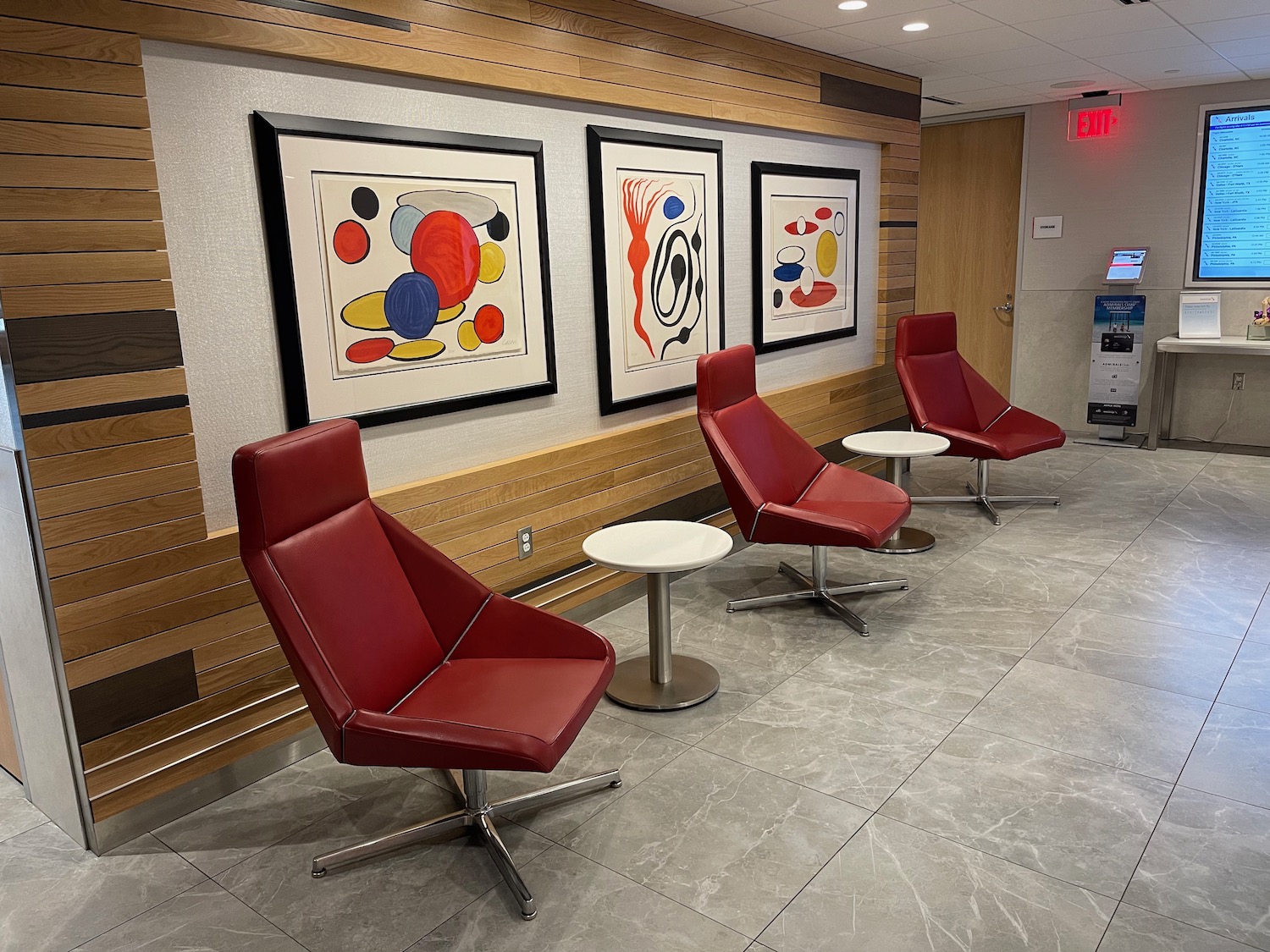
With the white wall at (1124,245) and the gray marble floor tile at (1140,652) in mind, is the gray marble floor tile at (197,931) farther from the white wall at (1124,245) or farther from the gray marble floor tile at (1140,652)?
the white wall at (1124,245)

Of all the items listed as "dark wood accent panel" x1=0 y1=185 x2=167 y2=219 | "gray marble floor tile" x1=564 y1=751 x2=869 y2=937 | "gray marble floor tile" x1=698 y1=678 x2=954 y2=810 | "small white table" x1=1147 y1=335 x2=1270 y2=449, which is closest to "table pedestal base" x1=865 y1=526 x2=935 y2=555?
"gray marble floor tile" x1=698 y1=678 x2=954 y2=810

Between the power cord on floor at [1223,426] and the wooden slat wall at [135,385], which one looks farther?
the power cord on floor at [1223,426]

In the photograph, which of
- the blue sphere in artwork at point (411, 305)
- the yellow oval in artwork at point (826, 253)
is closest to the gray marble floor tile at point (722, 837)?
the blue sphere in artwork at point (411, 305)

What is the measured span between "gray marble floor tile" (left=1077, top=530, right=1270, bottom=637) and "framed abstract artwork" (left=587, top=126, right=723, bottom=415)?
2063 mm

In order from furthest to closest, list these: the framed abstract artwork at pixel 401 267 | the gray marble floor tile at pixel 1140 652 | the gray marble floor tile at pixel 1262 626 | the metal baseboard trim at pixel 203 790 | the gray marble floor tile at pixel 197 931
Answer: the gray marble floor tile at pixel 1262 626, the gray marble floor tile at pixel 1140 652, the framed abstract artwork at pixel 401 267, the metal baseboard trim at pixel 203 790, the gray marble floor tile at pixel 197 931

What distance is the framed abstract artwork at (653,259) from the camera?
12.4 feet

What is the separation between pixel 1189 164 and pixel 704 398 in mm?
4738

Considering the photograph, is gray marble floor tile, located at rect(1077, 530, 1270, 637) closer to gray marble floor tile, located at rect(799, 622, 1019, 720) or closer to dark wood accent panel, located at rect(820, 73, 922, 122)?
gray marble floor tile, located at rect(799, 622, 1019, 720)

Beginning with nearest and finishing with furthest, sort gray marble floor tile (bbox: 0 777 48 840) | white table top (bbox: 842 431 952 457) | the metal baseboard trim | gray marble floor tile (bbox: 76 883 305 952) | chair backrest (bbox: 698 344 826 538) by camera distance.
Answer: gray marble floor tile (bbox: 76 883 305 952)
the metal baseboard trim
gray marble floor tile (bbox: 0 777 48 840)
chair backrest (bbox: 698 344 826 538)
white table top (bbox: 842 431 952 457)

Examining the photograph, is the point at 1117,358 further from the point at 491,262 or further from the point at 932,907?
the point at 932,907

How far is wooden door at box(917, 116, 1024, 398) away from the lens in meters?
7.11

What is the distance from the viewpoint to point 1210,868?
224 cm

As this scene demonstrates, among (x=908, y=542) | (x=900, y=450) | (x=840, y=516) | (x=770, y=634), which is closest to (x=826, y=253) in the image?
(x=900, y=450)

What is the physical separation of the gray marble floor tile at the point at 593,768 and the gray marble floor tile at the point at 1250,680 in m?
1.85
